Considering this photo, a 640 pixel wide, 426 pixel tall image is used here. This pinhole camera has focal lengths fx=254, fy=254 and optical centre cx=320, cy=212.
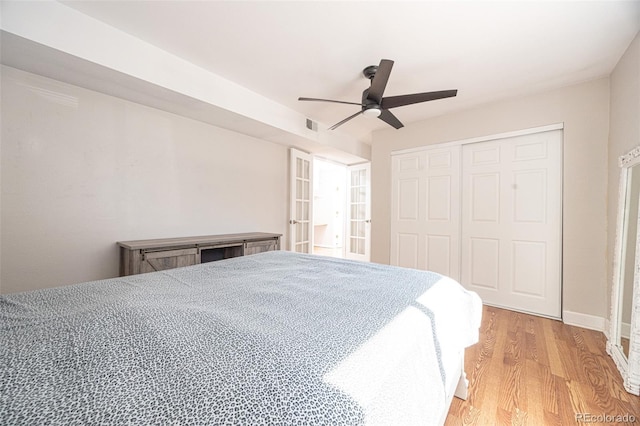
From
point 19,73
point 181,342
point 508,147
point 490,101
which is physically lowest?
point 181,342

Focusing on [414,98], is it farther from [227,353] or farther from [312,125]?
[227,353]

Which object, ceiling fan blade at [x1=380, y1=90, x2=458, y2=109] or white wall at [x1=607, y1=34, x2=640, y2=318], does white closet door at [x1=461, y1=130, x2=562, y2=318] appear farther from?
ceiling fan blade at [x1=380, y1=90, x2=458, y2=109]

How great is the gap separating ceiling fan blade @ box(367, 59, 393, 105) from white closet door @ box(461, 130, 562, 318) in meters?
1.93

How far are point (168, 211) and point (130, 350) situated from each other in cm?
251

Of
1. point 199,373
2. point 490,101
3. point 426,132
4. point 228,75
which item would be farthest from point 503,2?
point 199,373

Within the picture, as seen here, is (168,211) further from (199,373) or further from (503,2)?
(503,2)

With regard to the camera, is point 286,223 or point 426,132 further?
point 286,223

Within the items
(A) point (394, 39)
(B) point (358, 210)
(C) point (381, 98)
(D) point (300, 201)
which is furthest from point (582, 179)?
(D) point (300, 201)

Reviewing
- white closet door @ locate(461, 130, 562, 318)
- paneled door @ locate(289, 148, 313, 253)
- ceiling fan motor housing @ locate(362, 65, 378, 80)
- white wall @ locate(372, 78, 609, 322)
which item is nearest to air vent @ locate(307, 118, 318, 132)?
paneled door @ locate(289, 148, 313, 253)

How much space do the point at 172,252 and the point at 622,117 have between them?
421 centimetres

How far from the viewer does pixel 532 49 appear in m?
2.14

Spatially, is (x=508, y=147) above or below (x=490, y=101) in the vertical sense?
below

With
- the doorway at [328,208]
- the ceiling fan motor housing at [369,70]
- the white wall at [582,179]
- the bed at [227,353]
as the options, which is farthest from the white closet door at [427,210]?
the doorway at [328,208]

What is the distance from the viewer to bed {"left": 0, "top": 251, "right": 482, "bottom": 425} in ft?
1.66
